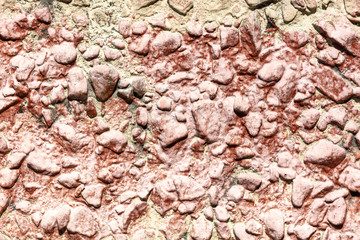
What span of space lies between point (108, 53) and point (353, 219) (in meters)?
0.71

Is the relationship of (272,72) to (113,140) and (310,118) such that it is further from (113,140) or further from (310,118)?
(113,140)

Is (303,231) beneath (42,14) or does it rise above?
beneath

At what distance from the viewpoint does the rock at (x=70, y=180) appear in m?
0.87

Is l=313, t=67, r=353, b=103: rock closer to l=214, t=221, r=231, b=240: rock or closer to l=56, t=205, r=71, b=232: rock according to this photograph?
l=214, t=221, r=231, b=240: rock

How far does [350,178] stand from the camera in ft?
2.92

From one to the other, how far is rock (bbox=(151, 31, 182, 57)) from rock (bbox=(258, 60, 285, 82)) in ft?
0.70

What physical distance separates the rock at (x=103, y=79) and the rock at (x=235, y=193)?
1.22 ft

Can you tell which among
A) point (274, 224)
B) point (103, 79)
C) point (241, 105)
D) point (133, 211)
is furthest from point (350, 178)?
point (103, 79)

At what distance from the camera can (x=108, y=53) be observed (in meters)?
0.88

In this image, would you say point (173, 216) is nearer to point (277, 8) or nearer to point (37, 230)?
point (37, 230)

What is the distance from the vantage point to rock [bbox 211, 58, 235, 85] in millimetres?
892

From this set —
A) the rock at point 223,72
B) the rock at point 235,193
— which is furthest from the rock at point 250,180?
the rock at point 223,72

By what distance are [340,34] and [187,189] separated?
1.72ft

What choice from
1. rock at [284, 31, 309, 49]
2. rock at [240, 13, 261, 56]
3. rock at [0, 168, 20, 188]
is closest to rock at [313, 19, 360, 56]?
rock at [284, 31, 309, 49]
